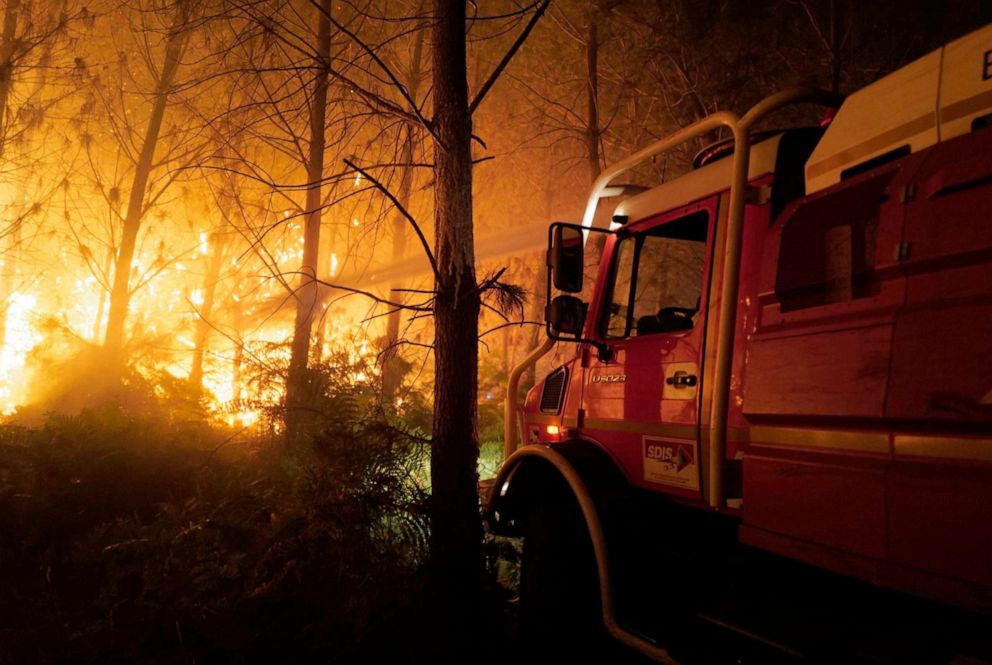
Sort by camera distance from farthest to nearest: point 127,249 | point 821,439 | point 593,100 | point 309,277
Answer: point 127,249 → point 593,100 → point 309,277 → point 821,439

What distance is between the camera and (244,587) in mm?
4387

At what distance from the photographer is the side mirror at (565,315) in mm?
3689

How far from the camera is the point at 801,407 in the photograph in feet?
7.60

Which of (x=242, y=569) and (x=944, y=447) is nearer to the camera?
(x=944, y=447)

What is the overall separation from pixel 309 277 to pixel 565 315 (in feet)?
8.73

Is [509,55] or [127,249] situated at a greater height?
[509,55]

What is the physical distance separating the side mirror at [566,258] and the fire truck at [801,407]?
0.05 feet

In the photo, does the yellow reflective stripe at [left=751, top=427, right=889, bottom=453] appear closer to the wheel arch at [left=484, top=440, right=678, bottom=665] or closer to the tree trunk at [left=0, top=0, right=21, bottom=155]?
the wheel arch at [left=484, top=440, right=678, bottom=665]

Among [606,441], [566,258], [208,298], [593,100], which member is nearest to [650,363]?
[606,441]

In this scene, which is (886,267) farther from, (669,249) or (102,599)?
(102,599)

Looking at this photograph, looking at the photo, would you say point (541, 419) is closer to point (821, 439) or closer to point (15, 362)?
point (821, 439)

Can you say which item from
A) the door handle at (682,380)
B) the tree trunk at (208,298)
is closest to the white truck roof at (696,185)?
the door handle at (682,380)

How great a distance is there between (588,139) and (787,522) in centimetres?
931

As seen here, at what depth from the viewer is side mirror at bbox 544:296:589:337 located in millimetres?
3689
